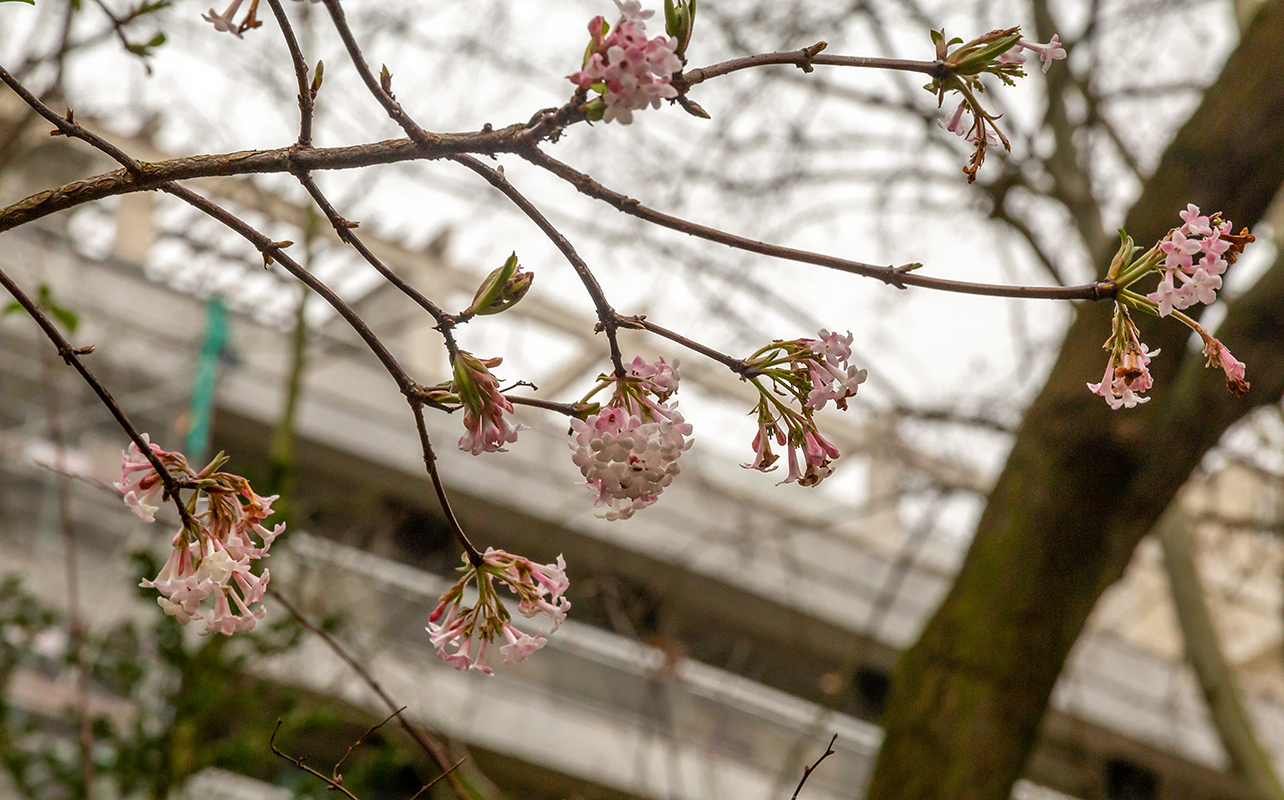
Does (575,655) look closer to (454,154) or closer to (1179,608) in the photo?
(1179,608)

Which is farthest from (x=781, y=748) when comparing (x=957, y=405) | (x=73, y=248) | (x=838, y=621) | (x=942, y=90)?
(x=942, y=90)

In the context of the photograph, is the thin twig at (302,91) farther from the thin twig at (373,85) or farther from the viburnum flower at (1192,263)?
the viburnum flower at (1192,263)

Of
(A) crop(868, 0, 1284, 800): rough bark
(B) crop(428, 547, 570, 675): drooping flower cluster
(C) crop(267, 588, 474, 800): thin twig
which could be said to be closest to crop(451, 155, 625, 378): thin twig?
(B) crop(428, 547, 570, 675): drooping flower cluster

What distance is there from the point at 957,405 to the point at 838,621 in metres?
5.22

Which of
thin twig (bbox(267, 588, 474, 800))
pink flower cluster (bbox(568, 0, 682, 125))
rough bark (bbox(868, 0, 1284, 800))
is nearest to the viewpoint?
pink flower cluster (bbox(568, 0, 682, 125))

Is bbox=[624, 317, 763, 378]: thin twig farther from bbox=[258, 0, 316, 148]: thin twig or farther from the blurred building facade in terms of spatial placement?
the blurred building facade

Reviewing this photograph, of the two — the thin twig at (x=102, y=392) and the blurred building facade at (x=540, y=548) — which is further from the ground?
the blurred building facade at (x=540, y=548)

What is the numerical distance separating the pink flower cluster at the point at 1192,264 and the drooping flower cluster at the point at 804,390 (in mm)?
152

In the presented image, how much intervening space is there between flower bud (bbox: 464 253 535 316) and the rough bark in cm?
146

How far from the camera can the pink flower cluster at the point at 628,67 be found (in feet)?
1.56

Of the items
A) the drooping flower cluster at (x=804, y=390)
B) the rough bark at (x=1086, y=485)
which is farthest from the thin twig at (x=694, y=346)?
the rough bark at (x=1086, y=485)

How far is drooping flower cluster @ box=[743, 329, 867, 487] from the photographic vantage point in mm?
586

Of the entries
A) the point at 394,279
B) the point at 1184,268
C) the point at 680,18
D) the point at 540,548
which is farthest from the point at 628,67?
the point at 540,548

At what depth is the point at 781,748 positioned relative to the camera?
7996 mm
